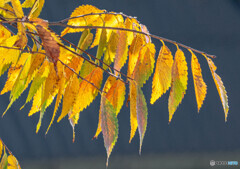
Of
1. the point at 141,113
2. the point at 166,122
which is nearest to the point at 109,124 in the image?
the point at 141,113

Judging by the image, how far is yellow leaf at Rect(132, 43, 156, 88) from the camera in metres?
0.45

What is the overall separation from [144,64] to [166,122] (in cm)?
270

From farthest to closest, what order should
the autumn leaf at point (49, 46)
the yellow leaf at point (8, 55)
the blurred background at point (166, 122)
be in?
1. the blurred background at point (166, 122)
2. the yellow leaf at point (8, 55)
3. the autumn leaf at point (49, 46)

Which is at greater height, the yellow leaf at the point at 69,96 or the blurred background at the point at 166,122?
the blurred background at the point at 166,122

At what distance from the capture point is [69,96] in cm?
46

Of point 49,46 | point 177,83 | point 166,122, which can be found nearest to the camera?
point 49,46

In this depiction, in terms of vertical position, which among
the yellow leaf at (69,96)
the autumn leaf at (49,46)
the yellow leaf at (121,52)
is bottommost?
the yellow leaf at (69,96)

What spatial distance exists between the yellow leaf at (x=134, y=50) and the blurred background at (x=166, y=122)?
2358mm

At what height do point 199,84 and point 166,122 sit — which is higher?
point 166,122

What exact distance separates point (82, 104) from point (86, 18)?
11cm

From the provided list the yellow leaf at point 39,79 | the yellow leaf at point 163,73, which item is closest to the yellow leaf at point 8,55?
the yellow leaf at point 39,79

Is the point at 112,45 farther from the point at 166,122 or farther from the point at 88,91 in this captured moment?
the point at 166,122

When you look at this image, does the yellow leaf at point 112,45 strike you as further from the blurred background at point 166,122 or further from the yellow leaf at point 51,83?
the blurred background at point 166,122

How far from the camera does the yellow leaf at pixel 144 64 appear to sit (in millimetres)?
449
